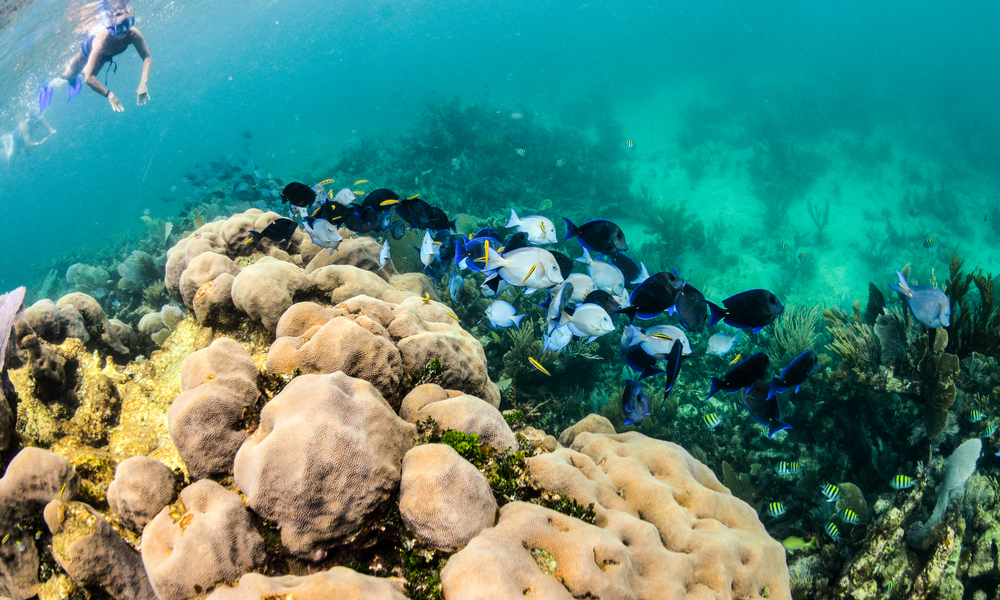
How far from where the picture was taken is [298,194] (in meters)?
5.00

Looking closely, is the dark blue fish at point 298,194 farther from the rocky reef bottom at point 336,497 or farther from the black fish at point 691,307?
the black fish at point 691,307

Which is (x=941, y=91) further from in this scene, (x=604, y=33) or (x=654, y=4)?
(x=654, y=4)

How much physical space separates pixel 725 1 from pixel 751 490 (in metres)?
134

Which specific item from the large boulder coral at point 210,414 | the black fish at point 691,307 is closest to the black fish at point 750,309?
the black fish at point 691,307

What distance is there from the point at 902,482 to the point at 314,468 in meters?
5.92

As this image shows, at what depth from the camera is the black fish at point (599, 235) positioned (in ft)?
12.8

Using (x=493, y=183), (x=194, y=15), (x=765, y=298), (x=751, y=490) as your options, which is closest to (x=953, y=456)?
(x=751, y=490)

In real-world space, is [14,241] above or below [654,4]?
below

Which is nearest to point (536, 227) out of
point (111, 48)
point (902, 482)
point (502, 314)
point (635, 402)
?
point (502, 314)

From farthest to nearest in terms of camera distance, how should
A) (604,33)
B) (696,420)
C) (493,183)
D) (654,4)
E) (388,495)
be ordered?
(654,4), (604,33), (493,183), (696,420), (388,495)

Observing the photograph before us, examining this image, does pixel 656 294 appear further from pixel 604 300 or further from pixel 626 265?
pixel 626 265

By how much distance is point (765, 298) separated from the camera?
303 cm

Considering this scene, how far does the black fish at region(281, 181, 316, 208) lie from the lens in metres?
4.96

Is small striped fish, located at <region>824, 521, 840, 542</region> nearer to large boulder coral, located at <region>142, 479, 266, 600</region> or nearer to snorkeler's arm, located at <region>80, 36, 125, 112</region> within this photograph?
large boulder coral, located at <region>142, 479, 266, 600</region>
